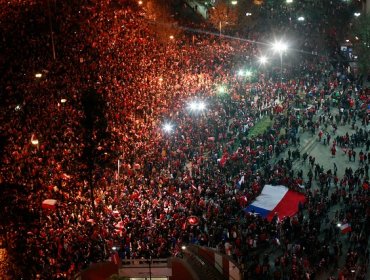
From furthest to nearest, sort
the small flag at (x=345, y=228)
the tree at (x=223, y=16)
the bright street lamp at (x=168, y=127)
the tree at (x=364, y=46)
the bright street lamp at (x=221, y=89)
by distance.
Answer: the tree at (x=223, y=16) → the tree at (x=364, y=46) → the bright street lamp at (x=221, y=89) → the bright street lamp at (x=168, y=127) → the small flag at (x=345, y=228)

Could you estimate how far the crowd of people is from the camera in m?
21.8

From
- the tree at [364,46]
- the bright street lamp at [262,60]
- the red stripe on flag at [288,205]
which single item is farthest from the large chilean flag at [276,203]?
the tree at [364,46]

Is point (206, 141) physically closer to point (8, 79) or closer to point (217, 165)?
point (217, 165)

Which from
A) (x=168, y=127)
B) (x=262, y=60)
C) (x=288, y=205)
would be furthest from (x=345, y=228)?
(x=262, y=60)

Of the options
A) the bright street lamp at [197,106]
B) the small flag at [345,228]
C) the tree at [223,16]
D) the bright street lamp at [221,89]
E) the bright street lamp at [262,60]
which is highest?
the tree at [223,16]

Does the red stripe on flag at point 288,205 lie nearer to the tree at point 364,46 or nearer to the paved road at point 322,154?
the paved road at point 322,154

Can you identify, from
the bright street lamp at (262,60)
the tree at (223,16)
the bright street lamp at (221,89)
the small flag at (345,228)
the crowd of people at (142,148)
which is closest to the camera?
the crowd of people at (142,148)

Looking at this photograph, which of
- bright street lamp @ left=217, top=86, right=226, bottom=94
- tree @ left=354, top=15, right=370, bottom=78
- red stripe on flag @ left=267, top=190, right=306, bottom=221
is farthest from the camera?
tree @ left=354, top=15, right=370, bottom=78

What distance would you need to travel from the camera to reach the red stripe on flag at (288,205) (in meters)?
25.0

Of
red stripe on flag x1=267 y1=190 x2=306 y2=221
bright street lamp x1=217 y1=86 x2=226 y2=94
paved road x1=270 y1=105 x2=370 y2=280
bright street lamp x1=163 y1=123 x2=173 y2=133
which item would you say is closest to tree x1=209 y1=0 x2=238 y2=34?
bright street lamp x1=217 y1=86 x2=226 y2=94

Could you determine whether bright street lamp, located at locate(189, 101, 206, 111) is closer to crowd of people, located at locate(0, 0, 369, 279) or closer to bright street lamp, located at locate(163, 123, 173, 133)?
crowd of people, located at locate(0, 0, 369, 279)

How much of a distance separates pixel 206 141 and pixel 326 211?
30.9ft

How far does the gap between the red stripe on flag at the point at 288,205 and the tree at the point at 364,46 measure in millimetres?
21999

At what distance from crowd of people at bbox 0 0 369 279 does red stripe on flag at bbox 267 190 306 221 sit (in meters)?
0.71
